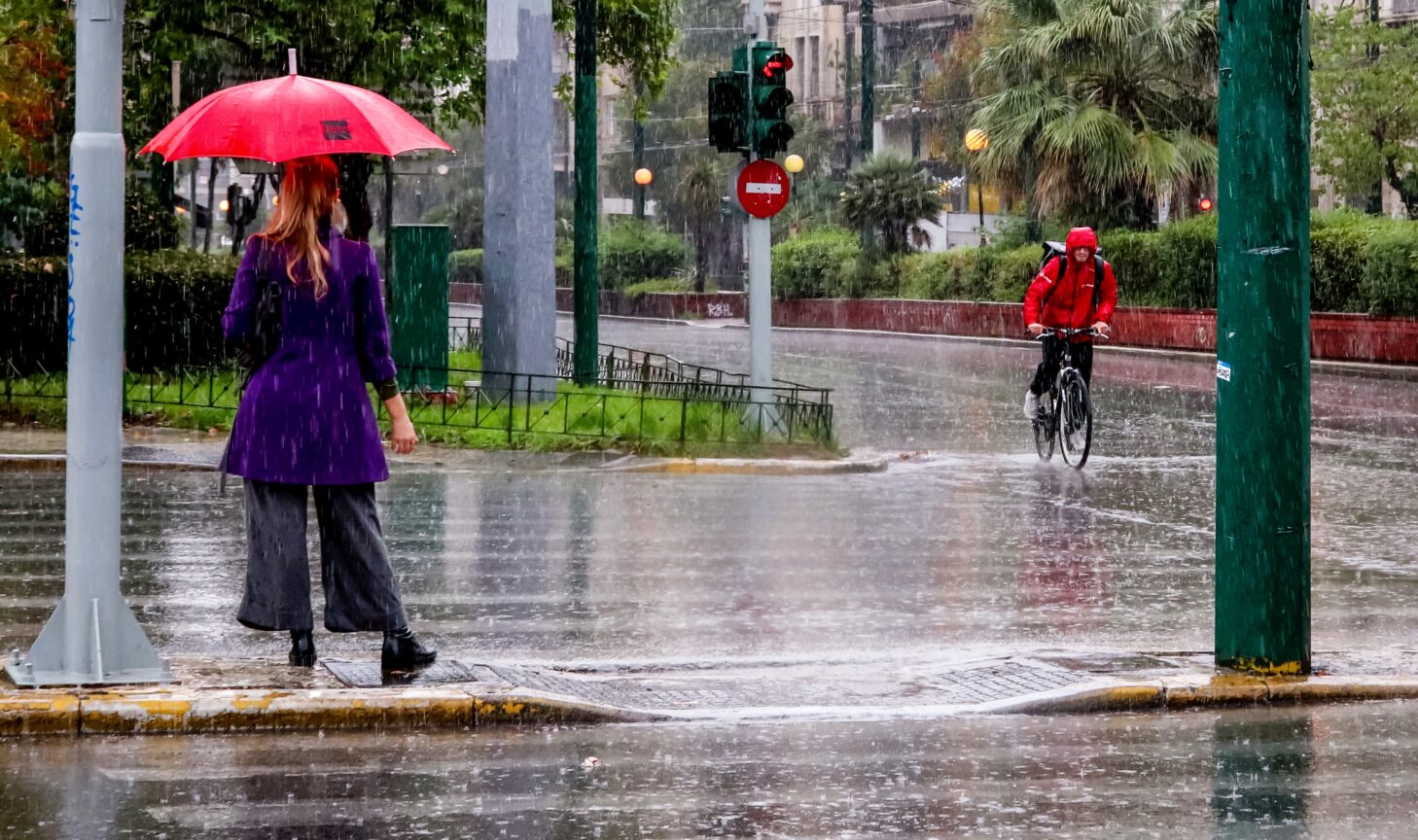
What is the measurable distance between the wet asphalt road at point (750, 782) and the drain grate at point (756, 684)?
348 mm

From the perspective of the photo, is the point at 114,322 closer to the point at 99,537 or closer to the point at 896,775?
the point at 99,537

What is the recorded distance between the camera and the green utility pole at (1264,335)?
7.93 meters

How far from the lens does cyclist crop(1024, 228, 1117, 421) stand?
1792cm

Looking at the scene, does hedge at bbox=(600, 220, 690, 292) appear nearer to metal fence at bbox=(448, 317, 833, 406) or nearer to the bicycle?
metal fence at bbox=(448, 317, 833, 406)

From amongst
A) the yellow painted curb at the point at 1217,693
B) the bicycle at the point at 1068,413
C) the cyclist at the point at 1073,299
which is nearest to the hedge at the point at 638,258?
the bicycle at the point at 1068,413

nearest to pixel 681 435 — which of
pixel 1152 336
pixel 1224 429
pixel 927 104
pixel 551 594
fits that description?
pixel 551 594

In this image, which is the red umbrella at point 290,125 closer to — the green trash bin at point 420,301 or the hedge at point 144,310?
the green trash bin at point 420,301

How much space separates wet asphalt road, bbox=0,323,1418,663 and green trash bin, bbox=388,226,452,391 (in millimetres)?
5614

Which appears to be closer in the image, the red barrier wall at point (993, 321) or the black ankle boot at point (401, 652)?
the black ankle boot at point (401, 652)

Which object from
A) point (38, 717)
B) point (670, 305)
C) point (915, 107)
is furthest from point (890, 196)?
point (38, 717)

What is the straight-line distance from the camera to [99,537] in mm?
7449

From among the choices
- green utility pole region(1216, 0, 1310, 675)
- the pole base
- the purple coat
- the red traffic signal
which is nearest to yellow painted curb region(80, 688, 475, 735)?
the pole base

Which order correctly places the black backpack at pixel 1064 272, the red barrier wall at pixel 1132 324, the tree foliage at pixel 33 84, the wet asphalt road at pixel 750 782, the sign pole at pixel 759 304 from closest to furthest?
the wet asphalt road at pixel 750 782, the black backpack at pixel 1064 272, the sign pole at pixel 759 304, the tree foliage at pixel 33 84, the red barrier wall at pixel 1132 324

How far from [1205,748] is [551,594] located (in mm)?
4381
